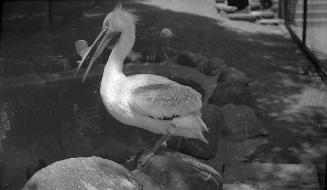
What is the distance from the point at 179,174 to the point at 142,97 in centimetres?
63

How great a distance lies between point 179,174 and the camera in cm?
356

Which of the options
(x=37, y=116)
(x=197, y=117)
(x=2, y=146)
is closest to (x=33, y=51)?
(x=37, y=116)

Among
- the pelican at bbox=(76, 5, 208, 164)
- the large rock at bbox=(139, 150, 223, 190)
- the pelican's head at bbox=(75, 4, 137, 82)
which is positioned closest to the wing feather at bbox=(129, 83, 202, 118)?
the pelican at bbox=(76, 5, 208, 164)

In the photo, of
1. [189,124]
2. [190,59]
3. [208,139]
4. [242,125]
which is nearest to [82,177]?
[189,124]

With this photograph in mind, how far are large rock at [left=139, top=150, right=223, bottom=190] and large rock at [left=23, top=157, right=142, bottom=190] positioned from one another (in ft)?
0.96

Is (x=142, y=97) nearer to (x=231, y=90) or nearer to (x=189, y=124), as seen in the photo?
(x=189, y=124)

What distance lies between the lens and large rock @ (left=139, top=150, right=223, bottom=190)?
353 cm

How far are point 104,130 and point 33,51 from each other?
3731mm

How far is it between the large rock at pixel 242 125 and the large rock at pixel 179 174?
143 centimetres

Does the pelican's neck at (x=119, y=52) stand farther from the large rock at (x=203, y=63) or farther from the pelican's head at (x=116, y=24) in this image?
the large rock at (x=203, y=63)

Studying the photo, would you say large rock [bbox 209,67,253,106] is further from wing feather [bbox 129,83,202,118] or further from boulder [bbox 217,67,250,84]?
wing feather [bbox 129,83,202,118]

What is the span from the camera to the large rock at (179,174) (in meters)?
3.53

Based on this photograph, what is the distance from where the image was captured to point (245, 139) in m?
5.04

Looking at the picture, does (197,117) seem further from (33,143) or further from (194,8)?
(194,8)
